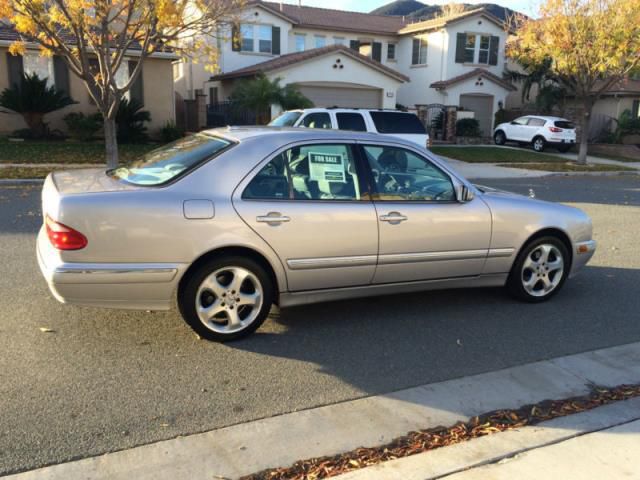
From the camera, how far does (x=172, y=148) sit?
512cm

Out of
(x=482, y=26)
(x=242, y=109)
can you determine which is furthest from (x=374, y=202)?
(x=482, y=26)

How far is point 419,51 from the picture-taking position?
108 feet

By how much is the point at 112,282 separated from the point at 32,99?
17461 millimetres

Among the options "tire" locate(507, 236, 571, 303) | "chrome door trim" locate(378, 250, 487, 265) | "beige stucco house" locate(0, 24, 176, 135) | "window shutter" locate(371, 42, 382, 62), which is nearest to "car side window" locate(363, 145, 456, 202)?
"chrome door trim" locate(378, 250, 487, 265)

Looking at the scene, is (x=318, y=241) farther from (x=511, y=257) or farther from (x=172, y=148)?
(x=511, y=257)

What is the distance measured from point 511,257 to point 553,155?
2224 centimetres

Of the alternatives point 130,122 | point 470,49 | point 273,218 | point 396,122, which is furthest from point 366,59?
point 273,218

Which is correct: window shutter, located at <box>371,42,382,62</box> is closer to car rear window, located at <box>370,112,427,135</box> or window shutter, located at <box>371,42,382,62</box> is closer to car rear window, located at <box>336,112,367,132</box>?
car rear window, located at <box>370,112,427,135</box>

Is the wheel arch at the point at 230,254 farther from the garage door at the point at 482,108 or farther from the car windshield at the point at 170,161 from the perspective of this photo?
the garage door at the point at 482,108

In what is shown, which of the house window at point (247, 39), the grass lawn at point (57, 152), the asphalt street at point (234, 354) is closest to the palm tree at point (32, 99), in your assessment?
the grass lawn at point (57, 152)

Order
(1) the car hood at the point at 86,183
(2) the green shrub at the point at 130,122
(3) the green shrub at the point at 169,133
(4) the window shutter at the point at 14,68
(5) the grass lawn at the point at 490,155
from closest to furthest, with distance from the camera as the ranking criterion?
(1) the car hood at the point at 86,183 < (4) the window shutter at the point at 14,68 < (2) the green shrub at the point at 130,122 < (3) the green shrub at the point at 169,133 < (5) the grass lawn at the point at 490,155

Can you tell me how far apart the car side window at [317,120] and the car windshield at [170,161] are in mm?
8142

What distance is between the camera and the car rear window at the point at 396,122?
1405 cm

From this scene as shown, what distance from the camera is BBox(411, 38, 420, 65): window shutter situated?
1297 inches
